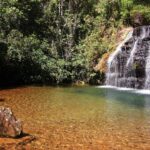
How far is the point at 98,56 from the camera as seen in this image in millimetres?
29844

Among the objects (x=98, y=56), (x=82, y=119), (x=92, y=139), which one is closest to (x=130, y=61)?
(x=98, y=56)

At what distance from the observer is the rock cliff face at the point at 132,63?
2601 centimetres

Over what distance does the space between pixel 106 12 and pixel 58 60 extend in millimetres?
7509

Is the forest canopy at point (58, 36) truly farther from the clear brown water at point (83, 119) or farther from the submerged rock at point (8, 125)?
the submerged rock at point (8, 125)

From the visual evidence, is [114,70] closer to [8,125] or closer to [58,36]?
[58,36]

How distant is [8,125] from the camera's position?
10.6 m

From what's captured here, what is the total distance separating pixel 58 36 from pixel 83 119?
1851 cm

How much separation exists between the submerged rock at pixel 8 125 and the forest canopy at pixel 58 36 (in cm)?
1606

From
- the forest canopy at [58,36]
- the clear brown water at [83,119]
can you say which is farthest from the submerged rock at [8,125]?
the forest canopy at [58,36]

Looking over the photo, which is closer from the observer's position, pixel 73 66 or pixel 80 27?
pixel 73 66

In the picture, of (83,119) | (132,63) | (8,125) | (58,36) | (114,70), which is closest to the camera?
(8,125)

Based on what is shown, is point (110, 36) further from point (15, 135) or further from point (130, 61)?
point (15, 135)

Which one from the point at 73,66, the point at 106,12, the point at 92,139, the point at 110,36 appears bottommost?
the point at 92,139

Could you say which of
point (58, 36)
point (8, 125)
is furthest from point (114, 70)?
point (8, 125)
